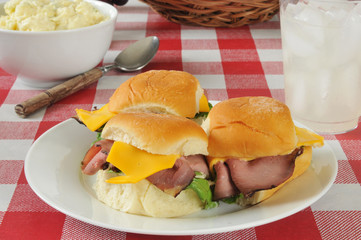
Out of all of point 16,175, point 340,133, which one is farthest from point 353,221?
point 16,175

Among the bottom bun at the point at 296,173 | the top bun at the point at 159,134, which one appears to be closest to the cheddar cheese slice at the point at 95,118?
the top bun at the point at 159,134

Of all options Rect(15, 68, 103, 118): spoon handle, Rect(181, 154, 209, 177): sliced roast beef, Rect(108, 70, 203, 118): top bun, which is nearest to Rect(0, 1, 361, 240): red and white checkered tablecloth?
Rect(15, 68, 103, 118): spoon handle

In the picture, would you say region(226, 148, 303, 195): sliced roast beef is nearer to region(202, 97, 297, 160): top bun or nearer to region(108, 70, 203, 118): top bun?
region(202, 97, 297, 160): top bun

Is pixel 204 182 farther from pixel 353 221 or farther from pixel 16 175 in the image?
pixel 16 175

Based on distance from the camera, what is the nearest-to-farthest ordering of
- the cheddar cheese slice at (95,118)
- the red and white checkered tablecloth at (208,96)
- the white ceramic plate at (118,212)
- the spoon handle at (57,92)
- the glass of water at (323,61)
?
the white ceramic plate at (118,212), the red and white checkered tablecloth at (208,96), the cheddar cheese slice at (95,118), the glass of water at (323,61), the spoon handle at (57,92)

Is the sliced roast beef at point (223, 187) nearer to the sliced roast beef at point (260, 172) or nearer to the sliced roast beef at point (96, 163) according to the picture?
the sliced roast beef at point (260, 172)

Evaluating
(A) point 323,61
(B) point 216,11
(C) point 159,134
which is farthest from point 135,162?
(B) point 216,11

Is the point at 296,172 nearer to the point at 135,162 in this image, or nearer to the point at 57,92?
the point at 135,162

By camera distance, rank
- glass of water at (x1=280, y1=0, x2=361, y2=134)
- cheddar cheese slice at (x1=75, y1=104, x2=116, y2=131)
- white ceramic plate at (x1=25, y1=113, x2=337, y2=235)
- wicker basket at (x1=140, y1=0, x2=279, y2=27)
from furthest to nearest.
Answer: wicker basket at (x1=140, y1=0, x2=279, y2=27), glass of water at (x1=280, y1=0, x2=361, y2=134), cheddar cheese slice at (x1=75, y1=104, x2=116, y2=131), white ceramic plate at (x1=25, y1=113, x2=337, y2=235)
